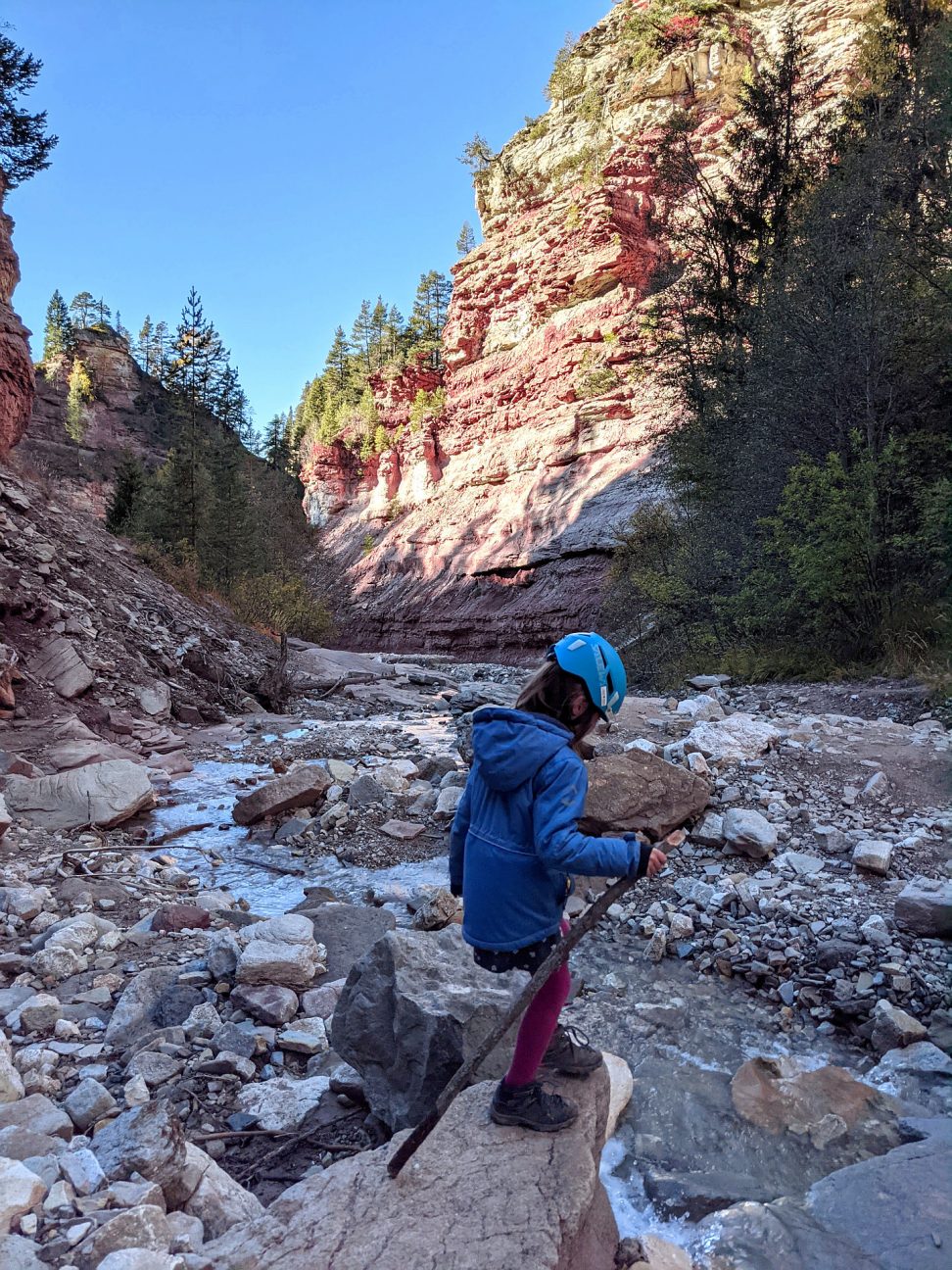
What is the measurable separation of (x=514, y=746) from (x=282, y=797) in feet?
18.0

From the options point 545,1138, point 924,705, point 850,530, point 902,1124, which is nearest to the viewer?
point 545,1138

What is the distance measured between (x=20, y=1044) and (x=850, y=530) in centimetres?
1044

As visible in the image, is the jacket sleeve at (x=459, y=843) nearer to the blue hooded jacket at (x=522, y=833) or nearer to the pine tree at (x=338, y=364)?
the blue hooded jacket at (x=522, y=833)

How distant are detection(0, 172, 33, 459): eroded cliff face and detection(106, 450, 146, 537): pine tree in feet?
28.8

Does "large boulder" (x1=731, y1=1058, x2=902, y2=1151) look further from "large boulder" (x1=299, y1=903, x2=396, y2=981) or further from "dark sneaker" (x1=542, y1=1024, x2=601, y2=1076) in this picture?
"large boulder" (x1=299, y1=903, x2=396, y2=981)

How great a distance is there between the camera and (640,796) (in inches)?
193

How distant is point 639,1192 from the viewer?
2410 millimetres

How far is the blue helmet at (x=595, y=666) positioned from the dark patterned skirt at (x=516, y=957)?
736 millimetres

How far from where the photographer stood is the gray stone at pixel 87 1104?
2.49 meters

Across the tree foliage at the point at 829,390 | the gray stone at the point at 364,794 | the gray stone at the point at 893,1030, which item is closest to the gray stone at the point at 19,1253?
the gray stone at the point at 893,1030

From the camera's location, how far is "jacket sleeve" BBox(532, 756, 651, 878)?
1.86 meters

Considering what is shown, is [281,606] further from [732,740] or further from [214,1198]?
[214,1198]

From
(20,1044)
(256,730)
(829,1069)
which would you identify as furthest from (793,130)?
(20,1044)

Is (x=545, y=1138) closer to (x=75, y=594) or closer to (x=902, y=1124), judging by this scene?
(x=902, y=1124)
